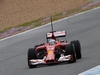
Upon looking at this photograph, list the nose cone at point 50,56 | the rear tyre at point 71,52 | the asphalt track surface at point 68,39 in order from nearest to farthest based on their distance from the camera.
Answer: the asphalt track surface at point 68,39
the nose cone at point 50,56
the rear tyre at point 71,52

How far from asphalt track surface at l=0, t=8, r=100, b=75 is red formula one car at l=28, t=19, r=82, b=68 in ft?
0.60

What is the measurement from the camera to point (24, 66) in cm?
1305

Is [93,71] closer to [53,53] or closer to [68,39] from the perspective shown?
[53,53]

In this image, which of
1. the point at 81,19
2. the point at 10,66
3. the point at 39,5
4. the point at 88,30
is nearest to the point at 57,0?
the point at 39,5

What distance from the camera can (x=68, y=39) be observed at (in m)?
18.3

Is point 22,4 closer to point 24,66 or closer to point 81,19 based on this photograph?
point 81,19

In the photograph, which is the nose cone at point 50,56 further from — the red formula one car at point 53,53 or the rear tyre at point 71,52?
the rear tyre at point 71,52

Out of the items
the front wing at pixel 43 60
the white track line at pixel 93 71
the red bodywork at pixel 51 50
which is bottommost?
the white track line at pixel 93 71

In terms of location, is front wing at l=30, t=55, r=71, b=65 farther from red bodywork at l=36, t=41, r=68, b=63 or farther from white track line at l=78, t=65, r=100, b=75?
white track line at l=78, t=65, r=100, b=75

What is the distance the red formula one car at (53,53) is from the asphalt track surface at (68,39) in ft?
0.60

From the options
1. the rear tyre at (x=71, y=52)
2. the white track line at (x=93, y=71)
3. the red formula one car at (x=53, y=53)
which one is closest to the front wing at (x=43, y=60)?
the red formula one car at (x=53, y=53)

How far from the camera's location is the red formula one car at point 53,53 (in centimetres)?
1189

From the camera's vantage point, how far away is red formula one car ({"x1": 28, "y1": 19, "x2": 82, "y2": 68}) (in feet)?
39.0

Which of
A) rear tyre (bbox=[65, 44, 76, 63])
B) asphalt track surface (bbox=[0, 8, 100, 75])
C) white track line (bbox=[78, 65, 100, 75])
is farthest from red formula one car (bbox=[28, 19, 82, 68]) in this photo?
white track line (bbox=[78, 65, 100, 75])
